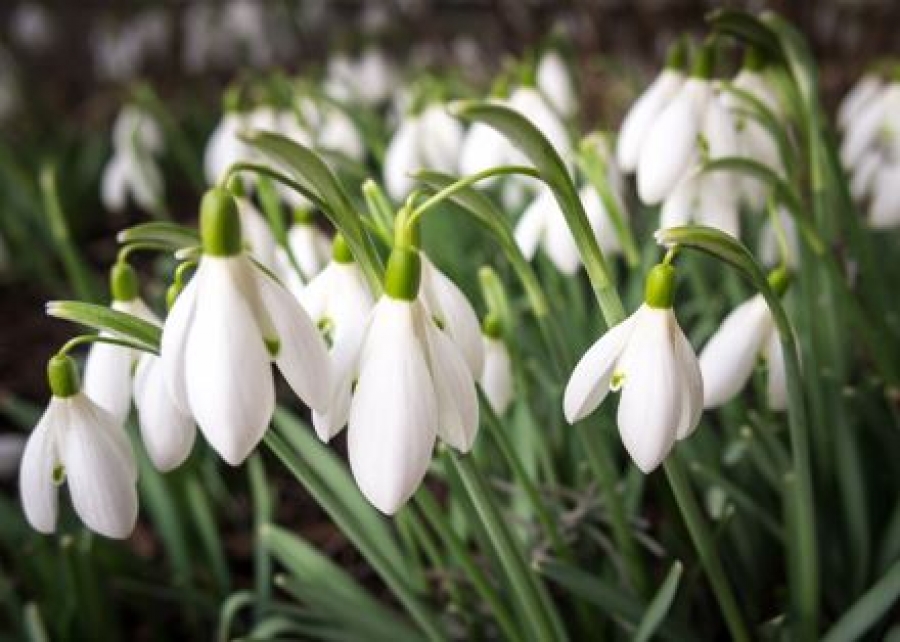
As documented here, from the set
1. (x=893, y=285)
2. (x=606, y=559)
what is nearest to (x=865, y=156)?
(x=893, y=285)

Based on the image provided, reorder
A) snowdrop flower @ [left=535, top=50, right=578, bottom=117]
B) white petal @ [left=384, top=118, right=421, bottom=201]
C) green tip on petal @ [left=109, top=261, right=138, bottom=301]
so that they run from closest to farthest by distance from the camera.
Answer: green tip on petal @ [left=109, top=261, right=138, bottom=301] → white petal @ [left=384, top=118, right=421, bottom=201] → snowdrop flower @ [left=535, top=50, right=578, bottom=117]

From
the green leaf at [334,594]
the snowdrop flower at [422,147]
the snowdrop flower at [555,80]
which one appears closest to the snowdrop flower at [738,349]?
the green leaf at [334,594]

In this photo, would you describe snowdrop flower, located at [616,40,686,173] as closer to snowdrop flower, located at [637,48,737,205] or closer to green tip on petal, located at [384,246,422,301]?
snowdrop flower, located at [637,48,737,205]

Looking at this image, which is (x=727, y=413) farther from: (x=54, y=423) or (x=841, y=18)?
(x=841, y=18)

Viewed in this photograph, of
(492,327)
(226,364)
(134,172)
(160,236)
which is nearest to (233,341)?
(226,364)

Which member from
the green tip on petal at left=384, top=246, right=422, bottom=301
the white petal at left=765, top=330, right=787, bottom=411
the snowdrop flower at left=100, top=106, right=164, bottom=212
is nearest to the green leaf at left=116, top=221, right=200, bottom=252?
the green tip on petal at left=384, top=246, right=422, bottom=301

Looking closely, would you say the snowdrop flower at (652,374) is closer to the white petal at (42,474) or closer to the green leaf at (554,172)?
the green leaf at (554,172)
